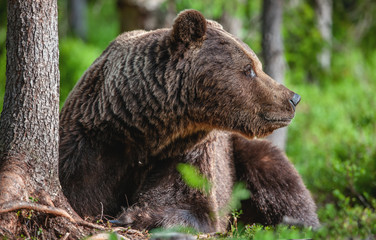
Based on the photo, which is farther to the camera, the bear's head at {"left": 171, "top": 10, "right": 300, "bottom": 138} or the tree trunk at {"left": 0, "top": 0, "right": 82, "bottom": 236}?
the bear's head at {"left": 171, "top": 10, "right": 300, "bottom": 138}

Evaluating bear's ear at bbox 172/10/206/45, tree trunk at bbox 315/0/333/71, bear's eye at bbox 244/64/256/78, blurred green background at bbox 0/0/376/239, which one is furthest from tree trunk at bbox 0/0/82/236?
tree trunk at bbox 315/0/333/71

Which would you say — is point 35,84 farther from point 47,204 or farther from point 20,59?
point 47,204

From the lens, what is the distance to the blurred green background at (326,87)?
6.34 m

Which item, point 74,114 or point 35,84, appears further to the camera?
point 74,114

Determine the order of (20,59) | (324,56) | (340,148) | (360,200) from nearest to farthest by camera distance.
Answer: (20,59) → (360,200) → (340,148) → (324,56)

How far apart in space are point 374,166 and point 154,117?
3.88 metres

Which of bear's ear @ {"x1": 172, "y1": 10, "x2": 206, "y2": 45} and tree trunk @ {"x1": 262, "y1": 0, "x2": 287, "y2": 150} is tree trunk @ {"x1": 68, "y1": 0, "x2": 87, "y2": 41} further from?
bear's ear @ {"x1": 172, "y1": 10, "x2": 206, "y2": 45}

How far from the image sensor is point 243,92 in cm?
464

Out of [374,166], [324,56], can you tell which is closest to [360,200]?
[374,166]

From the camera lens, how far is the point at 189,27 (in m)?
4.54

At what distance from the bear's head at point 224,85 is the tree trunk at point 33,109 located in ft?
4.01

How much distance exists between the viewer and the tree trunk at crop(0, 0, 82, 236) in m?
3.72

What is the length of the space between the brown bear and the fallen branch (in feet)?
2.68

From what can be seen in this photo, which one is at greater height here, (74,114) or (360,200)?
(74,114)
